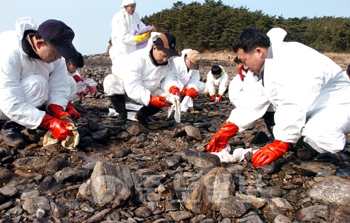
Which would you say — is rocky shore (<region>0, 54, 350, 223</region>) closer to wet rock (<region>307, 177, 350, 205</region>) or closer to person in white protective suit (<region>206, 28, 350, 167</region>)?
wet rock (<region>307, 177, 350, 205</region>)

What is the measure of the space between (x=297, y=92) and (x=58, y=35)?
2.03m

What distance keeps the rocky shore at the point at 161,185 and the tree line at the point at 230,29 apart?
26.5 meters

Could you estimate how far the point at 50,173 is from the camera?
2.79 metres

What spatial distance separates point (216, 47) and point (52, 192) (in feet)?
93.3

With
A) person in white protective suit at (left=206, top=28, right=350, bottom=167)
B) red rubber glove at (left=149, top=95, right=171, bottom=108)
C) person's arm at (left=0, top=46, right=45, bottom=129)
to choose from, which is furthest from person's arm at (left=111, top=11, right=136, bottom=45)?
person in white protective suit at (left=206, top=28, right=350, bottom=167)

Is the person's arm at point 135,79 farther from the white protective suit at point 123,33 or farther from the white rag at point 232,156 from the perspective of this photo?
the white protective suit at point 123,33

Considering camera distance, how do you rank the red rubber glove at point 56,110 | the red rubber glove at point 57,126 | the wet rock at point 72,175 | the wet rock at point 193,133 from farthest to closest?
the wet rock at point 193,133 → the red rubber glove at point 56,110 → the red rubber glove at point 57,126 → the wet rock at point 72,175

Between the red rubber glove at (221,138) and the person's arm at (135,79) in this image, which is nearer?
the red rubber glove at (221,138)

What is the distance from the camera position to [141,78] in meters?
4.21

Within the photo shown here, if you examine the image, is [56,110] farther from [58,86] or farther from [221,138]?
[221,138]

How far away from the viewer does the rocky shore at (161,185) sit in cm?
218

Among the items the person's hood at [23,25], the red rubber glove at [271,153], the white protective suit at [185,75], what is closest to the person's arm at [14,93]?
the person's hood at [23,25]

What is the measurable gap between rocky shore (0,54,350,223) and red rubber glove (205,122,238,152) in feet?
0.49

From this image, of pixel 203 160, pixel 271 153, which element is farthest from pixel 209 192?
pixel 271 153
